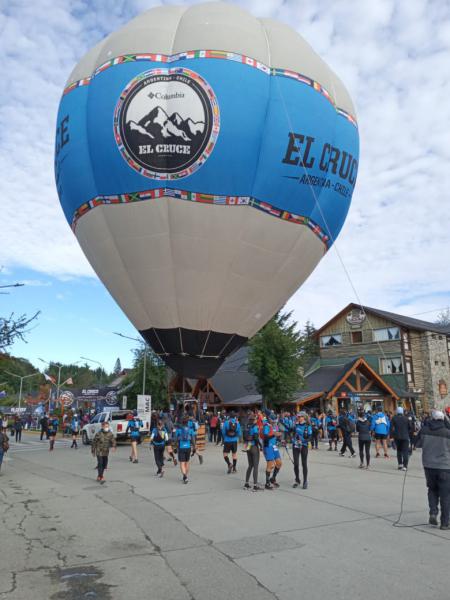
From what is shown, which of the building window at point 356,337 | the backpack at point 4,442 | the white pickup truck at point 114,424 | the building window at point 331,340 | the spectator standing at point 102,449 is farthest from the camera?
the building window at point 331,340

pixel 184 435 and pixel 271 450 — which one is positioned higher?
pixel 184 435

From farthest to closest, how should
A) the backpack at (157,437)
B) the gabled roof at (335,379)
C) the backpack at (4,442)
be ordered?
1. the gabled roof at (335,379)
2. the backpack at (4,442)
3. the backpack at (157,437)

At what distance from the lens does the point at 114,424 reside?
2211cm

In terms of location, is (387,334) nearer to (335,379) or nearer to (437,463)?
(335,379)

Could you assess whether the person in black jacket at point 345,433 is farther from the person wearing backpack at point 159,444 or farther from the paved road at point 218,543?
the person wearing backpack at point 159,444

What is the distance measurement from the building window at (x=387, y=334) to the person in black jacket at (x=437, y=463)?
1296 inches

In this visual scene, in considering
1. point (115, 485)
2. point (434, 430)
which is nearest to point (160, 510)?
point (115, 485)

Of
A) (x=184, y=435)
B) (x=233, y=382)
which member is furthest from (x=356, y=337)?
(x=184, y=435)

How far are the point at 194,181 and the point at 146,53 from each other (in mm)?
4372

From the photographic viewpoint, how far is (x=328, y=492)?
32.4 ft

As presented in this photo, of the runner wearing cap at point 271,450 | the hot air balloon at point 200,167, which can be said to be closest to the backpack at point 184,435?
the runner wearing cap at point 271,450

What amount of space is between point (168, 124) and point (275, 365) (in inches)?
718

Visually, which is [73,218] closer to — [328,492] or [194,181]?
[194,181]

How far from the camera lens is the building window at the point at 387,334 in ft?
128
